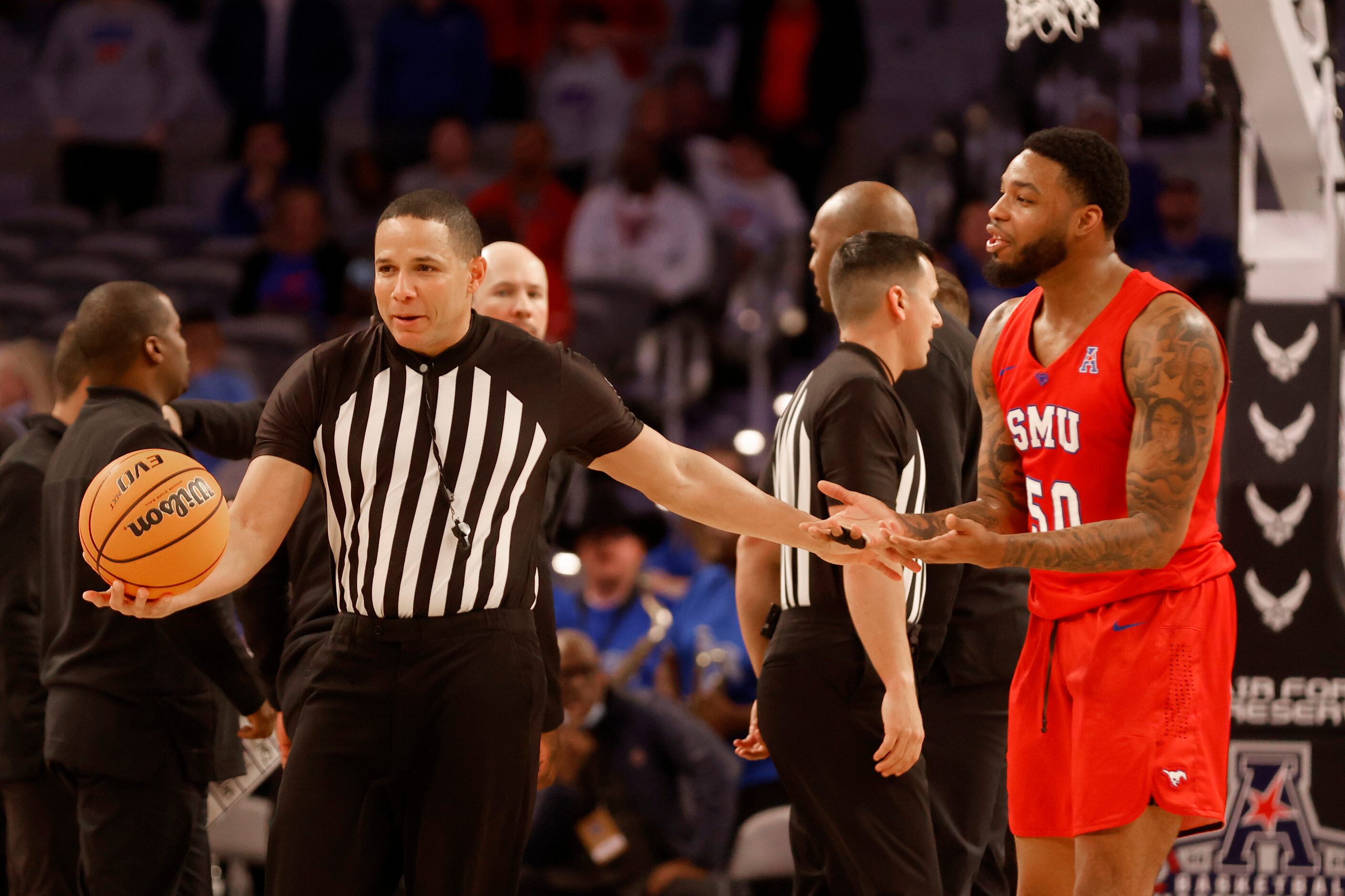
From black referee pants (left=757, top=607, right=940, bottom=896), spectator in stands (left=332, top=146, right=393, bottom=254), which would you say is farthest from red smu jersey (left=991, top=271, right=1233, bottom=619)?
spectator in stands (left=332, top=146, right=393, bottom=254)

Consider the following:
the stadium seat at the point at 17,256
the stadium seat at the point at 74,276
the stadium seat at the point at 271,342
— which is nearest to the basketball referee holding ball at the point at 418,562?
the stadium seat at the point at 271,342

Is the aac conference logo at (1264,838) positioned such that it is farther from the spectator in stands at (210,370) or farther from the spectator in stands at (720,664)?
the spectator in stands at (210,370)

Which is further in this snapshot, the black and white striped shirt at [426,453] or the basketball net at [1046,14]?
the basketball net at [1046,14]

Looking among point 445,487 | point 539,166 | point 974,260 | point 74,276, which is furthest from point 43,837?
point 74,276

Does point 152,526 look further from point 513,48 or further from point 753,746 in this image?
point 513,48

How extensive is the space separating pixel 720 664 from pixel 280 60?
305 inches

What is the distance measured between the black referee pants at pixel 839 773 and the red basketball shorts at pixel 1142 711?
0.41 meters

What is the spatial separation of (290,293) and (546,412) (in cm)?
775

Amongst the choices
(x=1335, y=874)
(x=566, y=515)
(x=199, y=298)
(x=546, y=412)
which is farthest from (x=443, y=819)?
(x=199, y=298)

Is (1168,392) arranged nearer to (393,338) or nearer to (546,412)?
(546,412)

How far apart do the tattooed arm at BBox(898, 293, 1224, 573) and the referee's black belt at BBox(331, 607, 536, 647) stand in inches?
40.8

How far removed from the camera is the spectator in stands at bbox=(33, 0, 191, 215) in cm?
1208

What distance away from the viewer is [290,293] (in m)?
10.8

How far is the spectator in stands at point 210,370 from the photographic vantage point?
9.59 meters
